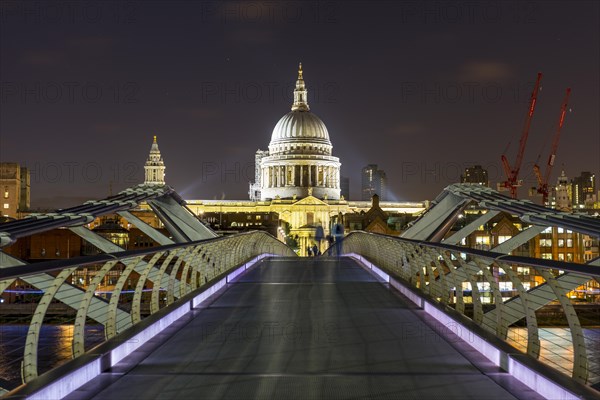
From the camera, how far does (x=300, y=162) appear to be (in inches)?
6334

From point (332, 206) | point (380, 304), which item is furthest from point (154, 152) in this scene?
point (380, 304)

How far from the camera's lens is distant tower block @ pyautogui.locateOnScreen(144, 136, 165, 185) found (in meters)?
169

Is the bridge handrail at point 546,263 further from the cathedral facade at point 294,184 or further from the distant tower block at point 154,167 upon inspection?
the distant tower block at point 154,167

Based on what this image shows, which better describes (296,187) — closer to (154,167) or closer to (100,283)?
(154,167)

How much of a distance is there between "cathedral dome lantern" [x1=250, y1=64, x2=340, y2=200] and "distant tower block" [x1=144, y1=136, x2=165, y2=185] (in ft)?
76.8

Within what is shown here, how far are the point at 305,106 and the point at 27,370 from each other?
17517cm

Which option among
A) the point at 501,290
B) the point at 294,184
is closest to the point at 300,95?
the point at 294,184

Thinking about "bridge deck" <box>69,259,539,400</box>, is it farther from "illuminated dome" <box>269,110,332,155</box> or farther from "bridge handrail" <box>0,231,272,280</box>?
"illuminated dome" <box>269,110,332,155</box>

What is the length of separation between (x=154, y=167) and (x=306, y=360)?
542ft

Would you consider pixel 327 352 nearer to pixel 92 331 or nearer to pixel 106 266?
pixel 106 266

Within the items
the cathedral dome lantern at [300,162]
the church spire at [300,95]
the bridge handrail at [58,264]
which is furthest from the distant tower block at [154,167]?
the bridge handrail at [58,264]

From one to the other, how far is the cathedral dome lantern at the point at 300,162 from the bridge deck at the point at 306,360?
14638cm

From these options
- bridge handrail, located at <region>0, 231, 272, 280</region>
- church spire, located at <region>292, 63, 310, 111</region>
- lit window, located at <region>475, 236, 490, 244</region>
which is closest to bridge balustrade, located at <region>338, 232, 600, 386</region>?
bridge handrail, located at <region>0, 231, 272, 280</region>

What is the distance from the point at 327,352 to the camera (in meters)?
8.69
